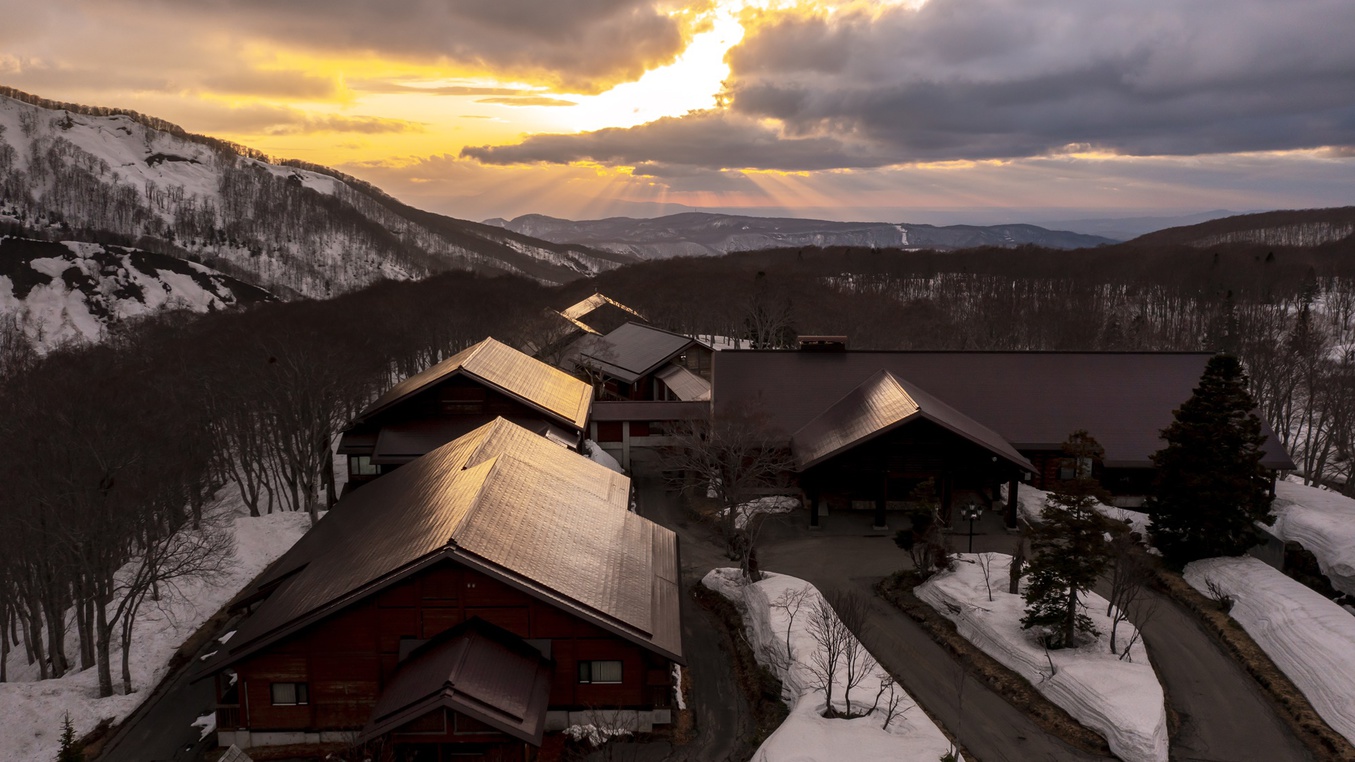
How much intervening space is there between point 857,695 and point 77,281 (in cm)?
12039

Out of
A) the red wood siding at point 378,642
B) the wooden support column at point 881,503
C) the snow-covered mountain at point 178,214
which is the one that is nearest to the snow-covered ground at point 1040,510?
the wooden support column at point 881,503

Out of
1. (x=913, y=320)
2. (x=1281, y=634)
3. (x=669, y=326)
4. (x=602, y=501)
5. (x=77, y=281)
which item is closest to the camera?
(x=1281, y=634)

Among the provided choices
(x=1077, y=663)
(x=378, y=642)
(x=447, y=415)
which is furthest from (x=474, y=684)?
(x=447, y=415)

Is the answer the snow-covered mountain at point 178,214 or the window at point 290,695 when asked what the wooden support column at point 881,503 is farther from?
the snow-covered mountain at point 178,214

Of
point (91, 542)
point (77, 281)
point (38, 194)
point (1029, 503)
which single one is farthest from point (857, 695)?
point (38, 194)

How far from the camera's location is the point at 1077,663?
66.6ft

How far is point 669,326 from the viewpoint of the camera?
280ft

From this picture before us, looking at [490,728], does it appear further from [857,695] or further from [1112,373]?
[1112,373]

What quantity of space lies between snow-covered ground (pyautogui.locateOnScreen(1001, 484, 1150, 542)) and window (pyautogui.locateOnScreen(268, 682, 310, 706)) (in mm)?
25337

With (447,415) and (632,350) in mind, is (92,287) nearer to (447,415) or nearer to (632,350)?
(632,350)

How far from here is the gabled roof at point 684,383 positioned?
4831 centimetres

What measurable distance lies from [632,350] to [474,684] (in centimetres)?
4170

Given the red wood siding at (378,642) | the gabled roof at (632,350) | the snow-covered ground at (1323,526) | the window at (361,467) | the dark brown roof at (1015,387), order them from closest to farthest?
1. the red wood siding at (378,642)
2. the snow-covered ground at (1323,526)
3. the window at (361,467)
4. the dark brown roof at (1015,387)
5. the gabled roof at (632,350)

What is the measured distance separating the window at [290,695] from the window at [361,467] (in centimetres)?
1696
